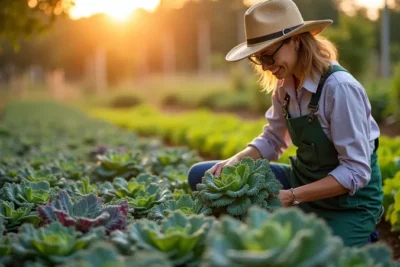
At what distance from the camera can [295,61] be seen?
10.4 ft

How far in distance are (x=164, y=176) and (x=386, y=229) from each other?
1.78 m

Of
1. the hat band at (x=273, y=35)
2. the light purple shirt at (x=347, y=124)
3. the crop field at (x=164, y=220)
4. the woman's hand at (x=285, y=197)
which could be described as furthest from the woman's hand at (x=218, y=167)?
the hat band at (x=273, y=35)

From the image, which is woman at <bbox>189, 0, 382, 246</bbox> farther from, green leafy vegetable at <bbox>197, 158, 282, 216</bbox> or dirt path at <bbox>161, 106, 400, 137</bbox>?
dirt path at <bbox>161, 106, 400, 137</bbox>

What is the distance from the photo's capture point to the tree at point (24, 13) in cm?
639

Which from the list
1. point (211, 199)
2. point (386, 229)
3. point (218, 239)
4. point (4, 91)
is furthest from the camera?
point (4, 91)

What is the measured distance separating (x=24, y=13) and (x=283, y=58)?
476 cm

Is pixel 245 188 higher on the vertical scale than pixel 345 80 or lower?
lower

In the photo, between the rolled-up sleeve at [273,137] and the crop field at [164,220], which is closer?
the crop field at [164,220]

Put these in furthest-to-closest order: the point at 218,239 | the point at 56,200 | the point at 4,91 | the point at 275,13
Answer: the point at 4,91
the point at 275,13
the point at 56,200
the point at 218,239

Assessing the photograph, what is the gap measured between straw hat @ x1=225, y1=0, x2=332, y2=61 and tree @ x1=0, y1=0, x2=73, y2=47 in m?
3.41

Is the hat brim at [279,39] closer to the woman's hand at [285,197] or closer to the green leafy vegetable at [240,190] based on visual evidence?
the green leafy vegetable at [240,190]

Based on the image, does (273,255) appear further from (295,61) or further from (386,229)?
(386,229)

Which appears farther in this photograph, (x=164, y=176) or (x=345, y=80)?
(x=164, y=176)

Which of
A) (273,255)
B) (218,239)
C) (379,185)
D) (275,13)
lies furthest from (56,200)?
(379,185)
